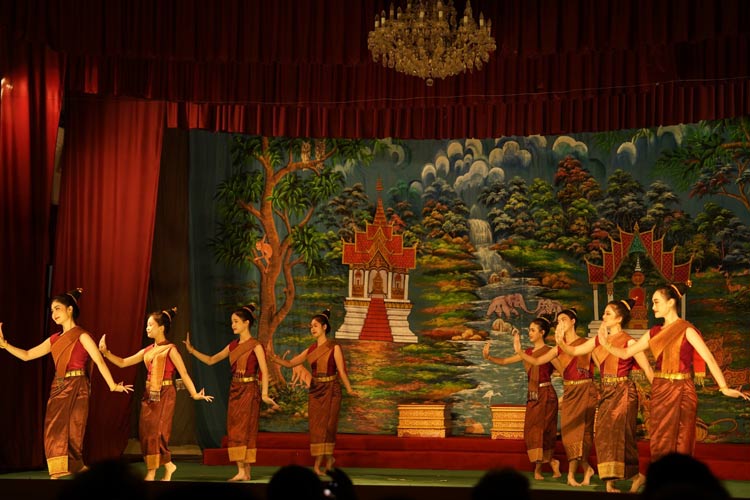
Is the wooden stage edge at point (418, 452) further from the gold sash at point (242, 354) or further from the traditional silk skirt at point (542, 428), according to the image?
the gold sash at point (242, 354)

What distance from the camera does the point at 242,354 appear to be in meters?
7.87

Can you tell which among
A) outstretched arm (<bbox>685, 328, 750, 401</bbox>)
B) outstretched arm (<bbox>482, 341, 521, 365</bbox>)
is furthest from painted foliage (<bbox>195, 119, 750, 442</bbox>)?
outstretched arm (<bbox>685, 328, 750, 401</bbox>)

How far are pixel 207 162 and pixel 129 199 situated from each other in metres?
1.17

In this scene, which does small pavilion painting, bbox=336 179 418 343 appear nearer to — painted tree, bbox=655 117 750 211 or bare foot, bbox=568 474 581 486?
bare foot, bbox=568 474 581 486

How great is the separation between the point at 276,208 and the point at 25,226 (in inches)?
110

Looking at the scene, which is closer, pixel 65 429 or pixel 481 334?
pixel 65 429

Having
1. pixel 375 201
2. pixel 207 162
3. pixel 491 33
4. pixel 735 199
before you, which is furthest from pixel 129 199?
pixel 735 199

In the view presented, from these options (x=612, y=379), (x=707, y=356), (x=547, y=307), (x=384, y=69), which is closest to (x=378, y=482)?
(x=612, y=379)

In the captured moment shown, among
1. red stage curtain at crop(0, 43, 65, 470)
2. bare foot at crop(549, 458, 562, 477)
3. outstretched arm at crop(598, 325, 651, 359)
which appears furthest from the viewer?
bare foot at crop(549, 458, 562, 477)

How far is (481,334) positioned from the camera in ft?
31.7

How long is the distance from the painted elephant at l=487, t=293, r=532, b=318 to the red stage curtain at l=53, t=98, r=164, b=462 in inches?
135

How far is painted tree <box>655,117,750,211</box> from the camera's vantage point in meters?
8.94

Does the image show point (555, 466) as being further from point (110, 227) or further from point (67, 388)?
point (110, 227)

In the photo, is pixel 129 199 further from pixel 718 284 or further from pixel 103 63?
pixel 718 284
